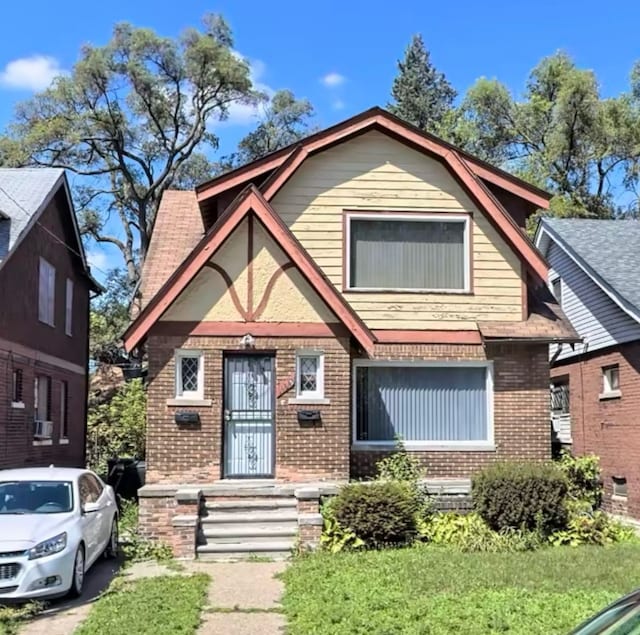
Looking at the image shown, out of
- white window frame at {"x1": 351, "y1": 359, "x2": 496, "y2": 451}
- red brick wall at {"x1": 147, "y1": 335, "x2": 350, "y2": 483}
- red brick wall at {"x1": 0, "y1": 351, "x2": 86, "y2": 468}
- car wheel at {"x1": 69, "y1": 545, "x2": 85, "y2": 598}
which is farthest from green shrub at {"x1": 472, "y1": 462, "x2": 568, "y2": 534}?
red brick wall at {"x1": 0, "y1": 351, "x2": 86, "y2": 468}

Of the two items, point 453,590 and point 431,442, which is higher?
point 431,442

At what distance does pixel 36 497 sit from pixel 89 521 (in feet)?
2.55

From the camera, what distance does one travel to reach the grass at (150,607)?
7957mm

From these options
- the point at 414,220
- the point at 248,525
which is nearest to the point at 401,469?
the point at 248,525

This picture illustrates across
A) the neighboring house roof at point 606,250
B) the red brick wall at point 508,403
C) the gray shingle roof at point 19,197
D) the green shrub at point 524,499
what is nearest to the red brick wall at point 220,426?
the red brick wall at point 508,403

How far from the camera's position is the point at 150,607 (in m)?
8.71

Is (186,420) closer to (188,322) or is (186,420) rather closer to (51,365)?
(188,322)

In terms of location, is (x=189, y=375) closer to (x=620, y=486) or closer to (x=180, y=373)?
(x=180, y=373)

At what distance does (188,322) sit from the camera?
13805 mm

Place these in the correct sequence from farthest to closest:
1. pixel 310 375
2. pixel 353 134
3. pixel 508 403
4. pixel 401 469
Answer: pixel 353 134 < pixel 508 403 < pixel 401 469 < pixel 310 375

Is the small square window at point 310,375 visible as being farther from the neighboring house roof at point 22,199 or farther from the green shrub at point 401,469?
the neighboring house roof at point 22,199

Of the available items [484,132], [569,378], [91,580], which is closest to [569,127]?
[484,132]

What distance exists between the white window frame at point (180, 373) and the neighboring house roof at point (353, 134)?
Result: 310 centimetres

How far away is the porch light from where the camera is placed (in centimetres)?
1380
